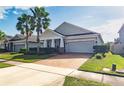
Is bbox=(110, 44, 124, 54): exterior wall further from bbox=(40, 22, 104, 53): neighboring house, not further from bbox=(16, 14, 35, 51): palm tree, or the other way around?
bbox=(16, 14, 35, 51): palm tree

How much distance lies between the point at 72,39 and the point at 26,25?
5.96 meters

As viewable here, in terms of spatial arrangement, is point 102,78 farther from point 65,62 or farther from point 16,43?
point 16,43

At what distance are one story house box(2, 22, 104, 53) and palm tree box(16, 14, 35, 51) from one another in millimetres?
226

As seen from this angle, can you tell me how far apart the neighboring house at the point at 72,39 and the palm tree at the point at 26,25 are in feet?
7.34

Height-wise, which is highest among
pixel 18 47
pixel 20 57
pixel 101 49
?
pixel 18 47

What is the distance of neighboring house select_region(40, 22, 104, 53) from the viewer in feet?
33.8

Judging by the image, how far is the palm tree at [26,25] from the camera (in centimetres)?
636

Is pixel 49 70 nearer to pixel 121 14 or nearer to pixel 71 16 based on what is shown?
pixel 71 16

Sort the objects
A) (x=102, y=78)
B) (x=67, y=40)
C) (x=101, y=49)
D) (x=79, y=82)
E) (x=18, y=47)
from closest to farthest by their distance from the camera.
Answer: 1. (x=79, y=82)
2. (x=102, y=78)
3. (x=18, y=47)
4. (x=101, y=49)
5. (x=67, y=40)

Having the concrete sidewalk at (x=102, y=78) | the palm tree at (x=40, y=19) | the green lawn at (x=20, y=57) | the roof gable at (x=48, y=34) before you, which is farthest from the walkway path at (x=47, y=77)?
the roof gable at (x=48, y=34)

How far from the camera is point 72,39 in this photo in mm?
12797

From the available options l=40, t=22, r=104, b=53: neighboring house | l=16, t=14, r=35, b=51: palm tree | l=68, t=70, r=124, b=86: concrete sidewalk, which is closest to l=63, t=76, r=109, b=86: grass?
l=68, t=70, r=124, b=86: concrete sidewalk

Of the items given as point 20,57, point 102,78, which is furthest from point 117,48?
point 20,57
